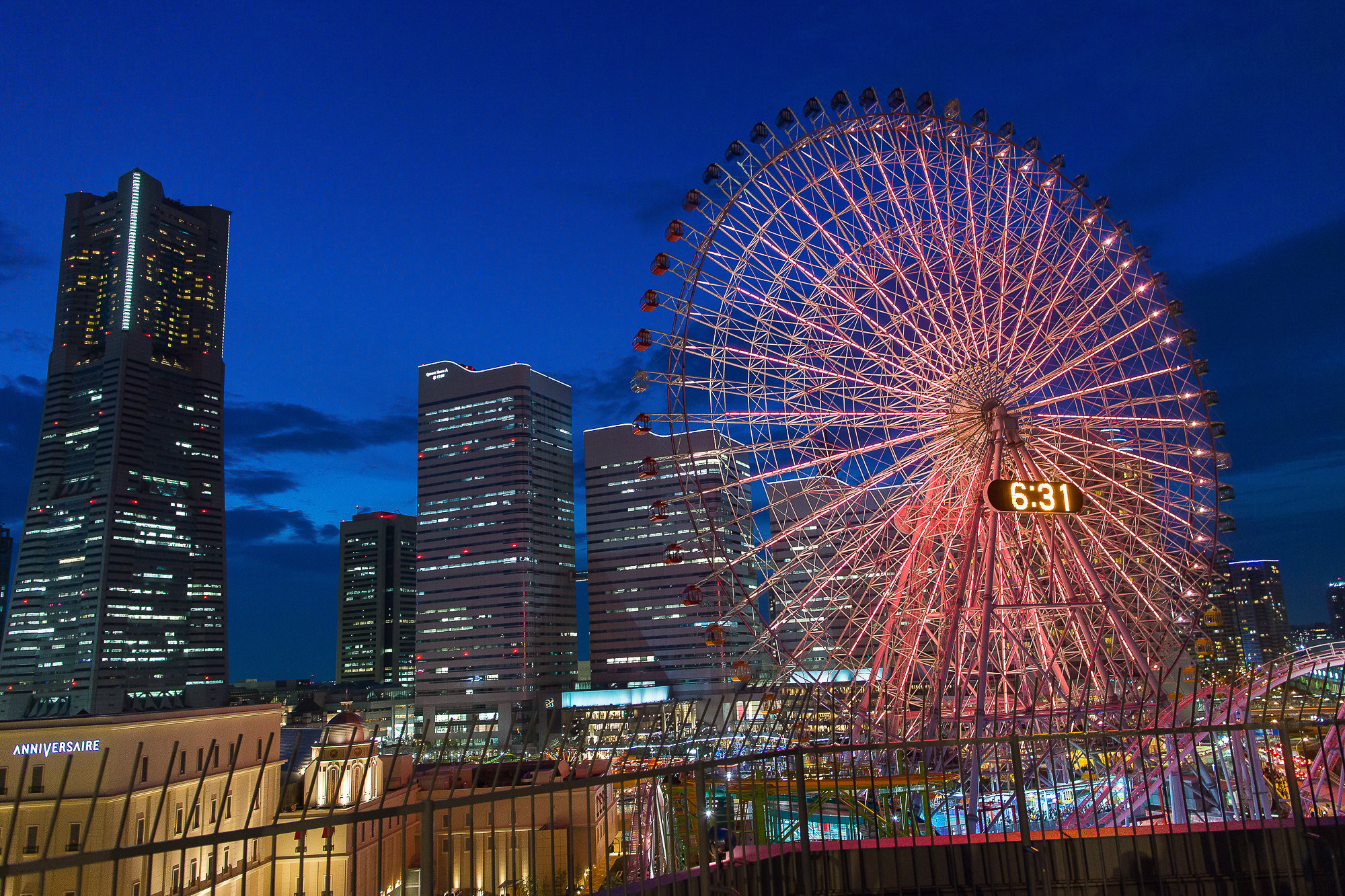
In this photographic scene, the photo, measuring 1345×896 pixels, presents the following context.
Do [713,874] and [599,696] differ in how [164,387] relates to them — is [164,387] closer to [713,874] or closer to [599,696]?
[599,696]

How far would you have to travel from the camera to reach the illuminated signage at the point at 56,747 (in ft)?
98.7

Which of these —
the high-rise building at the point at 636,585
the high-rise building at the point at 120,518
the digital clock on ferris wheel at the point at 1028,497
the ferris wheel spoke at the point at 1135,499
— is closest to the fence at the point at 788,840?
the digital clock on ferris wheel at the point at 1028,497

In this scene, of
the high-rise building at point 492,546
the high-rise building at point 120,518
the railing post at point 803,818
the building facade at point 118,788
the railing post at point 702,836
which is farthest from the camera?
the high-rise building at point 492,546

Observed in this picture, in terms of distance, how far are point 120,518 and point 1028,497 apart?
185 metres

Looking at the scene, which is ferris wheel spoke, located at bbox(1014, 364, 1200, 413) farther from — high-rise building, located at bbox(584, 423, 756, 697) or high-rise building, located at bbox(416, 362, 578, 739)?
high-rise building, located at bbox(416, 362, 578, 739)

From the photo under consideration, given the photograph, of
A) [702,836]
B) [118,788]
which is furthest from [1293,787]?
[118,788]

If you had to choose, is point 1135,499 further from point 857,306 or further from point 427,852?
point 427,852

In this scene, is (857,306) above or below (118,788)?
above

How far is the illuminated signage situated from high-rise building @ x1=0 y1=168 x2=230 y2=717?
145725 millimetres

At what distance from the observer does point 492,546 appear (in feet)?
579

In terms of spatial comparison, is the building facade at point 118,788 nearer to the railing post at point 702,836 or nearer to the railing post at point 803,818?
the railing post at point 803,818

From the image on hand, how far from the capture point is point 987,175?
29438mm

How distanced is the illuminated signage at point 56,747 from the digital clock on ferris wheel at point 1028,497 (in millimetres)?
29027

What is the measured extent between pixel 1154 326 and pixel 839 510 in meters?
11.7
